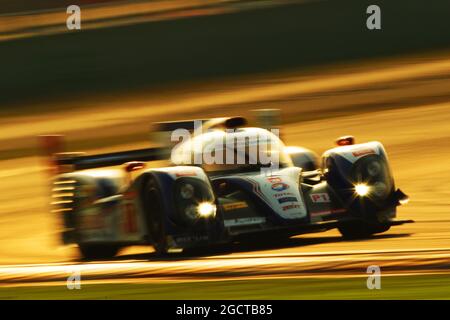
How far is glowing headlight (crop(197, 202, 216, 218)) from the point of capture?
33.8ft

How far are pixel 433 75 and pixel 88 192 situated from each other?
15.5 meters

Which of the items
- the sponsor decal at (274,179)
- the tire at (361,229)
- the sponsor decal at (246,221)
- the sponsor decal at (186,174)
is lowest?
the tire at (361,229)

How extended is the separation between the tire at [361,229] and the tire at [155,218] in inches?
80.0

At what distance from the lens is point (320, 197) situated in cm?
1105

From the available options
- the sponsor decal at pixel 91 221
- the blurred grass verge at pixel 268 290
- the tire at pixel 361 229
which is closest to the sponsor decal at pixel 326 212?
the tire at pixel 361 229

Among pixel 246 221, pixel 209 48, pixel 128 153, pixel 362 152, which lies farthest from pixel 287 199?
pixel 209 48

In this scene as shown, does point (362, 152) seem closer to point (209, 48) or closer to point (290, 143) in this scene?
point (290, 143)

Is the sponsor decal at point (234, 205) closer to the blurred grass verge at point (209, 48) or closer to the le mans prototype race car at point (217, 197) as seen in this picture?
the le mans prototype race car at point (217, 197)

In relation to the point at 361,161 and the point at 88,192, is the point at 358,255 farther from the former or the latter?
the point at 88,192

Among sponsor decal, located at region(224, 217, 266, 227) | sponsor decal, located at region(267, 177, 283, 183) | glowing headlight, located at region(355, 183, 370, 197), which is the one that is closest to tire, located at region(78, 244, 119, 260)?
sponsor decal, located at region(224, 217, 266, 227)

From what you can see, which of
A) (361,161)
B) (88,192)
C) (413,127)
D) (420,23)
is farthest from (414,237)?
(420,23)

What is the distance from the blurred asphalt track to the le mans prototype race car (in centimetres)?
26

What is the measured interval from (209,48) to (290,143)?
29.4 feet

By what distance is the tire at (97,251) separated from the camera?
12172 mm
